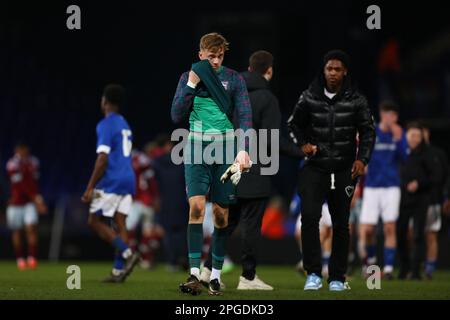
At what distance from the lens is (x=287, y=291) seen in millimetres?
10289

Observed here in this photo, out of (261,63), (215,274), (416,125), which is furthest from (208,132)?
(416,125)

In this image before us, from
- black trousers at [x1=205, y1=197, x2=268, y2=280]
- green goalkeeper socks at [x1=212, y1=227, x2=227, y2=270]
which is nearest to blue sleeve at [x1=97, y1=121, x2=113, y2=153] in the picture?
black trousers at [x1=205, y1=197, x2=268, y2=280]

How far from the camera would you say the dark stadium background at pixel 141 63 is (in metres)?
23.9

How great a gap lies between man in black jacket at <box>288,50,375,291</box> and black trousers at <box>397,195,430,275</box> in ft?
13.5

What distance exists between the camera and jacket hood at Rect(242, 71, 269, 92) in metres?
11.1

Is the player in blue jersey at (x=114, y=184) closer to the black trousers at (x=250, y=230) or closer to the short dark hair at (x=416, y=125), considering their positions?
the black trousers at (x=250, y=230)

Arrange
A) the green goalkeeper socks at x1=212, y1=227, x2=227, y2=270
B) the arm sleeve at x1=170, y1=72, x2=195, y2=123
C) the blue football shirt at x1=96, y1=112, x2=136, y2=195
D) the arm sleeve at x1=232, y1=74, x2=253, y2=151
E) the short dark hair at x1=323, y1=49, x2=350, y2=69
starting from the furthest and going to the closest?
the blue football shirt at x1=96, y1=112, x2=136, y2=195, the short dark hair at x1=323, y1=49, x2=350, y2=69, the green goalkeeper socks at x1=212, y1=227, x2=227, y2=270, the arm sleeve at x1=232, y1=74, x2=253, y2=151, the arm sleeve at x1=170, y1=72, x2=195, y2=123

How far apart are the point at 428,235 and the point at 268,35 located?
31.6 feet

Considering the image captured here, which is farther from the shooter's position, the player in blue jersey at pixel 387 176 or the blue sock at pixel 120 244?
the player in blue jersey at pixel 387 176

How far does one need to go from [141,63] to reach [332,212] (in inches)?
627

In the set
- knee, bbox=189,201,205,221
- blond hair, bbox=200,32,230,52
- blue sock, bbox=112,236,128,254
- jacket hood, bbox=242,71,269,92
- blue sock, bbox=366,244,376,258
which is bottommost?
blue sock, bbox=366,244,376,258

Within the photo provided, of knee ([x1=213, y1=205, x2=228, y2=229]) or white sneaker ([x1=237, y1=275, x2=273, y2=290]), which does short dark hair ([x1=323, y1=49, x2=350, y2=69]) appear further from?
white sneaker ([x1=237, y1=275, x2=273, y2=290])

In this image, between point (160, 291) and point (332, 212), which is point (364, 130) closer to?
point (332, 212)

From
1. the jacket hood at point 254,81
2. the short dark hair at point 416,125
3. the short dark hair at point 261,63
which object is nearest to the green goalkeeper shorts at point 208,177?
the jacket hood at point 254,81
